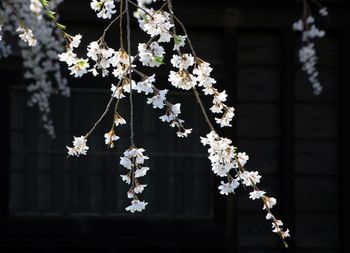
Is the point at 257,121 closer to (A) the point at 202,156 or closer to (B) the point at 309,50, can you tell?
(A) the point at 202,156

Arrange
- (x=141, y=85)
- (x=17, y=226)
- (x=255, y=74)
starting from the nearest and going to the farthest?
1. (x=141, y=85)
2. (x=17, y=226)
3. (x=255, y=74)

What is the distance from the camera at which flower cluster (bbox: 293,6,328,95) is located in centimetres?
555

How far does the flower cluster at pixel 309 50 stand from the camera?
555cm

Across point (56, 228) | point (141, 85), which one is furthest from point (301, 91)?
point (141, 85)

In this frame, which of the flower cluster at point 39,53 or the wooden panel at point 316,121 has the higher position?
the flower cluster at point 39,53

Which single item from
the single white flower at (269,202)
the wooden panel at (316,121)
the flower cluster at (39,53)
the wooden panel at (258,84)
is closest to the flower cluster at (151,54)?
the single white flower at (269,202)

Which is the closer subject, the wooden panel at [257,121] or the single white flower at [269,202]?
the single white flower at [269,202]

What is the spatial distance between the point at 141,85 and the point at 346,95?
139 inches

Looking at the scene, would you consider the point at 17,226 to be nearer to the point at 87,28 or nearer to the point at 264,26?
the point at 87,28

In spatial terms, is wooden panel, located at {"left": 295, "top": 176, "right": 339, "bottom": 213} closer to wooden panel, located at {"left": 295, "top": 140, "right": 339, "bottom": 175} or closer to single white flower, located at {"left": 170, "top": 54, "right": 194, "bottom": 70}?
wooden panel, located at {"left": 295, "top": 140, "right": 339, "bottom": 175}

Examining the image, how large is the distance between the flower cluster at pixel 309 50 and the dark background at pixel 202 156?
0.10 metres

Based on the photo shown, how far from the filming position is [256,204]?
5609 mm

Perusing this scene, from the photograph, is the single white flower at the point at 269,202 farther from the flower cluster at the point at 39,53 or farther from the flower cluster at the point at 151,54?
the flower cluster at the point at 39,53

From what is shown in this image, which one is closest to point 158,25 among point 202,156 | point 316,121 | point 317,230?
point 202,156
